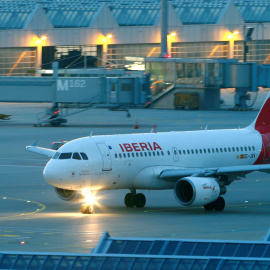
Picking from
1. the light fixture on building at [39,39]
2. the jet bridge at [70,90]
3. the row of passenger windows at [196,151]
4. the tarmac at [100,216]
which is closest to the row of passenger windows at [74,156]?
the row of passenger windows at [196,151]

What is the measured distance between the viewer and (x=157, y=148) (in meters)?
43.2

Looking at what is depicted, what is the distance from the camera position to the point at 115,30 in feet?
477

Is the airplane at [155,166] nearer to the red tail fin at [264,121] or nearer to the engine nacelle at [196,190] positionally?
the engine nacelle at [196,190]

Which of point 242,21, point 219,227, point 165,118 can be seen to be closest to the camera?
point 219,227

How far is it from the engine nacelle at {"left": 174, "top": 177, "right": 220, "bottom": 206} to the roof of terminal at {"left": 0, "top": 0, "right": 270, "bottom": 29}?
105 metres

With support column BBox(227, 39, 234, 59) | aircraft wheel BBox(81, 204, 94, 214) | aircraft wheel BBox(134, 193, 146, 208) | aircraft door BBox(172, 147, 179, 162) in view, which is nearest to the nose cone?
aircraft wheel BBox(81, 204, 94, 214)

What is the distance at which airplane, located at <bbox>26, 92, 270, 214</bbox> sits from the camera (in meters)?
40.3

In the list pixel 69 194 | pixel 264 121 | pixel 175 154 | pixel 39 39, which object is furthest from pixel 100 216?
pixel 39 39

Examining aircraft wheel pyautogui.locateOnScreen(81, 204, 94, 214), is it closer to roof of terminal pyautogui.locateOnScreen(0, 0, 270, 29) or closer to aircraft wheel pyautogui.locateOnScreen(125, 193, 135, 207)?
aircraft wheel pyautogui.locateOnScreen(125, 193, 135, 207)

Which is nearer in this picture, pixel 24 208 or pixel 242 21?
pixel 24 208

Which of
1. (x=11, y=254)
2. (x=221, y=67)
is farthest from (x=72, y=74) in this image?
(x=11, y=254)

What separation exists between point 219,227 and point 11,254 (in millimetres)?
20668

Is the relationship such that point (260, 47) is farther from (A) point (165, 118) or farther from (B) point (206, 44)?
(A) point (165, 118)

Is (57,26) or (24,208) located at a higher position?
(57,26)
